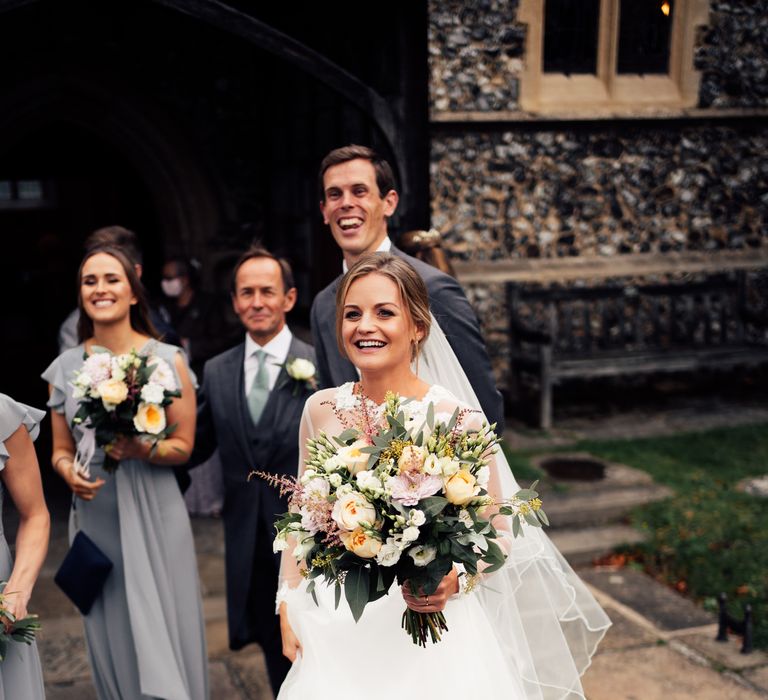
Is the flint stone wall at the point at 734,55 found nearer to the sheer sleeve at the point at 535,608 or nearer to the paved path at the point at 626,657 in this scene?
the paved path at the point at 626,657

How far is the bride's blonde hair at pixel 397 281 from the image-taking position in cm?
269

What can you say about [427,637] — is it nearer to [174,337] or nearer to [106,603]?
[106,603]

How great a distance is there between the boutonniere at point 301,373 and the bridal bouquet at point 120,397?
48 cm

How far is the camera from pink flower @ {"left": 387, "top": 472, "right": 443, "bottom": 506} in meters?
2.23

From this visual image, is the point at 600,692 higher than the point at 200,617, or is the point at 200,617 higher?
the point at 200,617

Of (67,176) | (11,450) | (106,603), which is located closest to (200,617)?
(106,603)

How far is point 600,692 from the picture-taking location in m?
4.32

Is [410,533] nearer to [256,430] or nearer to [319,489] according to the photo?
[319,489]

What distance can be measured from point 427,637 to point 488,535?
16.0 inches

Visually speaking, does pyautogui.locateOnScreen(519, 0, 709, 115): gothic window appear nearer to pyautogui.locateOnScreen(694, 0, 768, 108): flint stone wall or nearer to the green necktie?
pyautogui.locateOnScreen(694, 0, 768, 108): flint stone wall

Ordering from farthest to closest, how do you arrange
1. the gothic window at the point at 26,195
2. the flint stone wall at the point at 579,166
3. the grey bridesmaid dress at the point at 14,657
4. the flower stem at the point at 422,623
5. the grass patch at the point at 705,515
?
the gothic window at the point at 26,195
the flint stone wall at the point at 579,166
the grass patch at the point at 705,515
the grey bridesmaid dress at the point at 14,657
the flower stem at the point at 422,623

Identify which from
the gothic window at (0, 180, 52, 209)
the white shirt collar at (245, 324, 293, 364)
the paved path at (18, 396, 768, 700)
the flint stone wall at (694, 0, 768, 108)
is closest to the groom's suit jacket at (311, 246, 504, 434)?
the white shirt collar at (245, 324, 293, 364)

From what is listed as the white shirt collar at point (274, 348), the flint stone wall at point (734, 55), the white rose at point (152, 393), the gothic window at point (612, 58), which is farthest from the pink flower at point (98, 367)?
the flint stone wall at point (734, 55)

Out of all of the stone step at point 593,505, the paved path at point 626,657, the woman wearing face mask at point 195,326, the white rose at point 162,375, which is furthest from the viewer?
the woman wearing face mask at point 195,326
